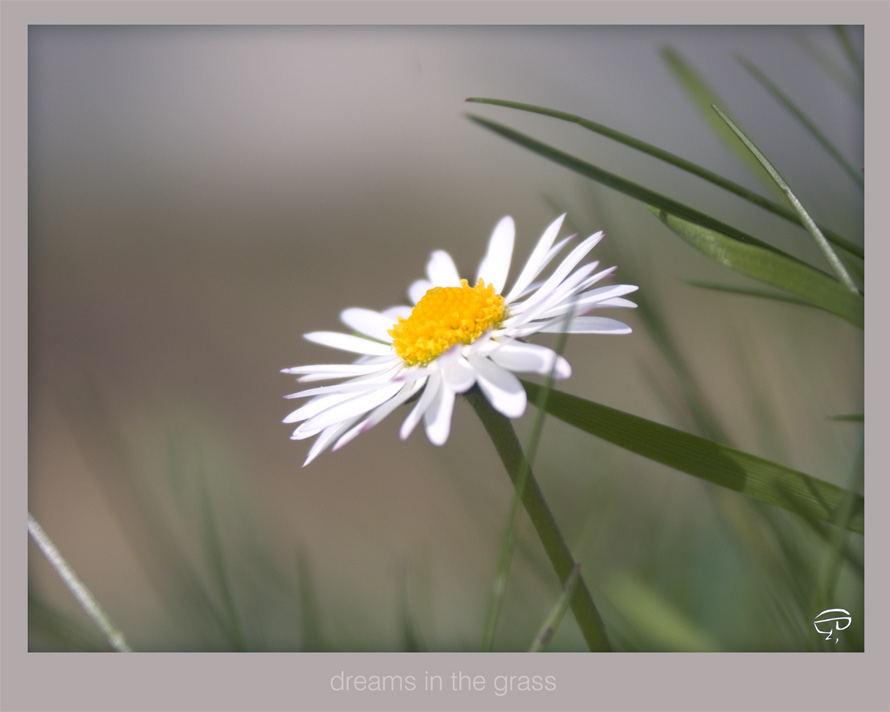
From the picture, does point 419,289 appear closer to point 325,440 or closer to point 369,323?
point 369,323

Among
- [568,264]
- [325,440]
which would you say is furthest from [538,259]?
[325,440]

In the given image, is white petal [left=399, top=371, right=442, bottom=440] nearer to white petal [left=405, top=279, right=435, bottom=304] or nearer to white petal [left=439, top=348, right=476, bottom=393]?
white petal [left=439, top=348, right=476, bottom=393]

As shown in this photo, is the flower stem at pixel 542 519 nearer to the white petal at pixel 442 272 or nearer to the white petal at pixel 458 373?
the white petal at pixel 458 373

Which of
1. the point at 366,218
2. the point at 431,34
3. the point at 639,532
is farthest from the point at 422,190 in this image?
the point at 639,532
